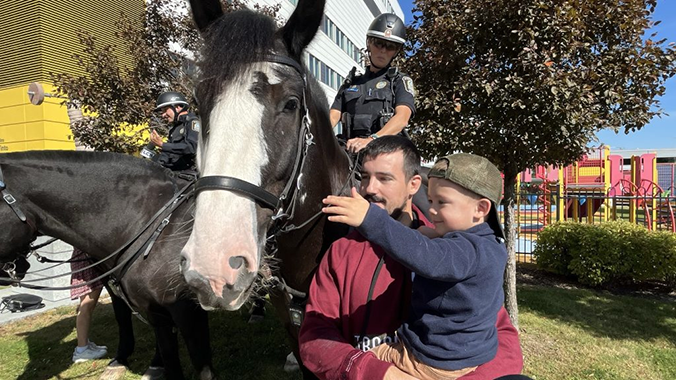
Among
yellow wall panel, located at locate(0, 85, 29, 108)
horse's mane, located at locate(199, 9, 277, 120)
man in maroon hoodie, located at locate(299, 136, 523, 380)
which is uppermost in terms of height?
yellow wall panel, located at locate(0, 85, 29, 108)

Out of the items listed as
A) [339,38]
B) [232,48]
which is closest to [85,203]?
[232,48]

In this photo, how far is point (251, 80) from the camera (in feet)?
5.06

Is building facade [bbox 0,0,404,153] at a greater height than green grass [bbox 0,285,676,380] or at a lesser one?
greater

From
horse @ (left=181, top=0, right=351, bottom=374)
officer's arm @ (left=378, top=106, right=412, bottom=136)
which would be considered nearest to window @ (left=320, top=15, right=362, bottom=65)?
officer's arm @ (left=378, top=106, right=412, bottom=136)

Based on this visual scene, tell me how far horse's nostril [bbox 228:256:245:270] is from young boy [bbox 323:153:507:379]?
1.14 feet

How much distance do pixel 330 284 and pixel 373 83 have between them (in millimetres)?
2060

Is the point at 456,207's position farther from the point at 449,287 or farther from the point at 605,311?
the point at 605,311

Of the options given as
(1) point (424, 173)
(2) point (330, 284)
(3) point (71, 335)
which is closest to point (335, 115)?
(1) point (424, 173)

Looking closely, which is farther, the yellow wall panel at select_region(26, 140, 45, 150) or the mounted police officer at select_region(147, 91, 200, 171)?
the yellow wall panel at select_region(26, 140, 45, 150)

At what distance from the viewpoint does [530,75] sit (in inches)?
153

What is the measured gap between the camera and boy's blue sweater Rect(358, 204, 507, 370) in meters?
1.27

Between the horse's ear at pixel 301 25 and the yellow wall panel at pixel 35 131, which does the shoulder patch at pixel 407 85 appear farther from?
the yellow wall panel at pixel 35 131

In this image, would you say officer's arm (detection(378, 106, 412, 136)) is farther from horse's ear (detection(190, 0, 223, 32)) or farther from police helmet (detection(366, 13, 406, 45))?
horse's ear (detection(190, 0, 223, 32))

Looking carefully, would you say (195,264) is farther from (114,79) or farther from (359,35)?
(359,35)
